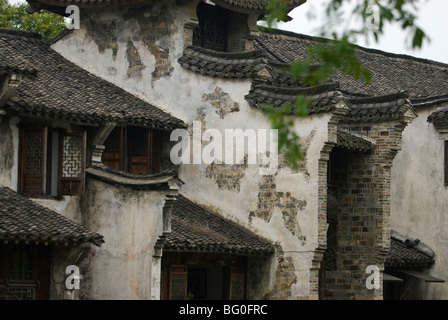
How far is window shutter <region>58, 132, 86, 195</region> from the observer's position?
76.4 ft

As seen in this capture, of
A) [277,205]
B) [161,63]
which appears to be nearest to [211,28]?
[161,63]

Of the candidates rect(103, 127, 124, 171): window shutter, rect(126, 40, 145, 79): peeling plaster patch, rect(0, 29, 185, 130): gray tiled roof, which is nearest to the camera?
rect(0, 29, 185, 130): gray tiled roof

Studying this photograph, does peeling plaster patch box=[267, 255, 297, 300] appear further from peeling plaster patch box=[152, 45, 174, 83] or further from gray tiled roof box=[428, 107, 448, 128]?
gray tiled roof box=[428, 107, 448, 128]

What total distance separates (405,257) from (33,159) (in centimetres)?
1161

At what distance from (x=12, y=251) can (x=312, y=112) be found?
7.08m

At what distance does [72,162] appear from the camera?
23.5m

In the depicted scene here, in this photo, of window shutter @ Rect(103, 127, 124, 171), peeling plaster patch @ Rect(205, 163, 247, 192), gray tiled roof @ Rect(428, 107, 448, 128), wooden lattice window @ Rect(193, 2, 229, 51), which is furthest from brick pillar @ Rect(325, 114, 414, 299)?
window shutter @ Rect(103, 127, 124, 171)

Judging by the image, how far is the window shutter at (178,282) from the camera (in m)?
24.1

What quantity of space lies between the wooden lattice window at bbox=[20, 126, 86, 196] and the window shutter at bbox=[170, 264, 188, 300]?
8.71 feet

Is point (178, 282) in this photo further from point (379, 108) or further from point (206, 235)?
point (379, 108)

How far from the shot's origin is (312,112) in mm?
24438

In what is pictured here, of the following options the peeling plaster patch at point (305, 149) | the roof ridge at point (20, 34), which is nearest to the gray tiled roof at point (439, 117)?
the peeling plaster patch at point (305, 149)

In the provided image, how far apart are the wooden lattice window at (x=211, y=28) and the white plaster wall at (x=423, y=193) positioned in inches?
255

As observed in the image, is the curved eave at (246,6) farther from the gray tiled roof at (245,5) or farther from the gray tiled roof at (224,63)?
the gray tiled roof at (224,63)
